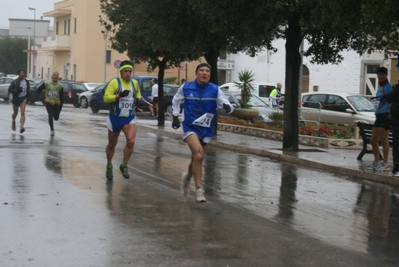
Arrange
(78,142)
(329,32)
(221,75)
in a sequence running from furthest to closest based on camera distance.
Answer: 1. (221,75)
2. (78,142)
3. (329,32)

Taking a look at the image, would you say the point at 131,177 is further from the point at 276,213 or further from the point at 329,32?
the point at 329,32

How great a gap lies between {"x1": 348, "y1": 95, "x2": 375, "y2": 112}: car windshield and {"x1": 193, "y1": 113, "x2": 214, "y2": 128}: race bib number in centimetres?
1690

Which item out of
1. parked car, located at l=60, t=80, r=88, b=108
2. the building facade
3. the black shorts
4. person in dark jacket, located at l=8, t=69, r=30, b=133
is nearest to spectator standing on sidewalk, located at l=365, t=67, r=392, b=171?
the black shorts

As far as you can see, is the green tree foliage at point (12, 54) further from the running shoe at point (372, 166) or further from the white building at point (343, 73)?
the running shoe at point (372, 166)

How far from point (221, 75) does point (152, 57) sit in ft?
98.2

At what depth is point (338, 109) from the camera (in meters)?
27.1

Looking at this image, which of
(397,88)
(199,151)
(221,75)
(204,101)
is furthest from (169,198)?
(221,75)

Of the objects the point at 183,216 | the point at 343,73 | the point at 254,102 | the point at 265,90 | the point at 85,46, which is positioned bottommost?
the point at 183,216

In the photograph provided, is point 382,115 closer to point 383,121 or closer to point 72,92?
point 383,121

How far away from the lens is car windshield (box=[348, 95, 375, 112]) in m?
26.6

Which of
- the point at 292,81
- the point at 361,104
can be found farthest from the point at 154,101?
the point at 292,81

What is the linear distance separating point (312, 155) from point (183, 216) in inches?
361

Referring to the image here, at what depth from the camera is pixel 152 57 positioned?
28.8 meters

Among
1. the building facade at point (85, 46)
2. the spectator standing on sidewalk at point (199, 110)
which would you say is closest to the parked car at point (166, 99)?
the building facade at point (85, 46)
